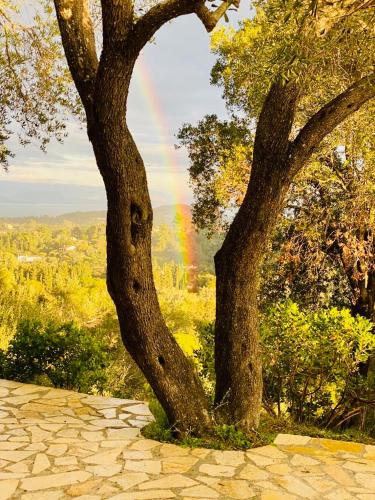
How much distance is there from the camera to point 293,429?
675cm

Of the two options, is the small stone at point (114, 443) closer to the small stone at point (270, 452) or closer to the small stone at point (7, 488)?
the small stone at point (7, 488)

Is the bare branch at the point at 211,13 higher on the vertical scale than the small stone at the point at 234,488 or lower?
higher

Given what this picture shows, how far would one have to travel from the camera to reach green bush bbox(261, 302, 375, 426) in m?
7.23

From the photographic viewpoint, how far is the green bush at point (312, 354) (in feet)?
23.7

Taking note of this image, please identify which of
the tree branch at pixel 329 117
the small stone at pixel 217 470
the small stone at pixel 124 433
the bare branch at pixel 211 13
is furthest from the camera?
the small stone at pixel 124 433

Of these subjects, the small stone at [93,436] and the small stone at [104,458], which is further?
the small stone at [93,436]

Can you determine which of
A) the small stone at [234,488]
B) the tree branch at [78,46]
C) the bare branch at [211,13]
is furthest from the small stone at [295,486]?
the bare branch at [211,13]

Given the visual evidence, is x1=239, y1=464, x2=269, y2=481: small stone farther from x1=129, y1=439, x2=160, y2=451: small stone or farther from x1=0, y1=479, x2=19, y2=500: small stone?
x1=0, y1=479, x2=19, y2=500: small stone

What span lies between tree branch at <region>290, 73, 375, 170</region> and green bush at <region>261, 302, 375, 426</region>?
94.3 inches

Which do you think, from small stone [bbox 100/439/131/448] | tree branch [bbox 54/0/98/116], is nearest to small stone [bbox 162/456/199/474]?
small stone [bbox 100/439/131/448]

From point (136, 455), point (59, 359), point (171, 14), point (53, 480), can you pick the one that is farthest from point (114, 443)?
point (171, 14)

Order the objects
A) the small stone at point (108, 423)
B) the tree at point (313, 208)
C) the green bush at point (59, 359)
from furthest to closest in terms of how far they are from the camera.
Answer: the tree at point (313, 208)
the green bush at point (59, 359)
the small stone at point (108, 423)

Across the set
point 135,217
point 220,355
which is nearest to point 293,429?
point 220,355

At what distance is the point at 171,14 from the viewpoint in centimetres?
489
